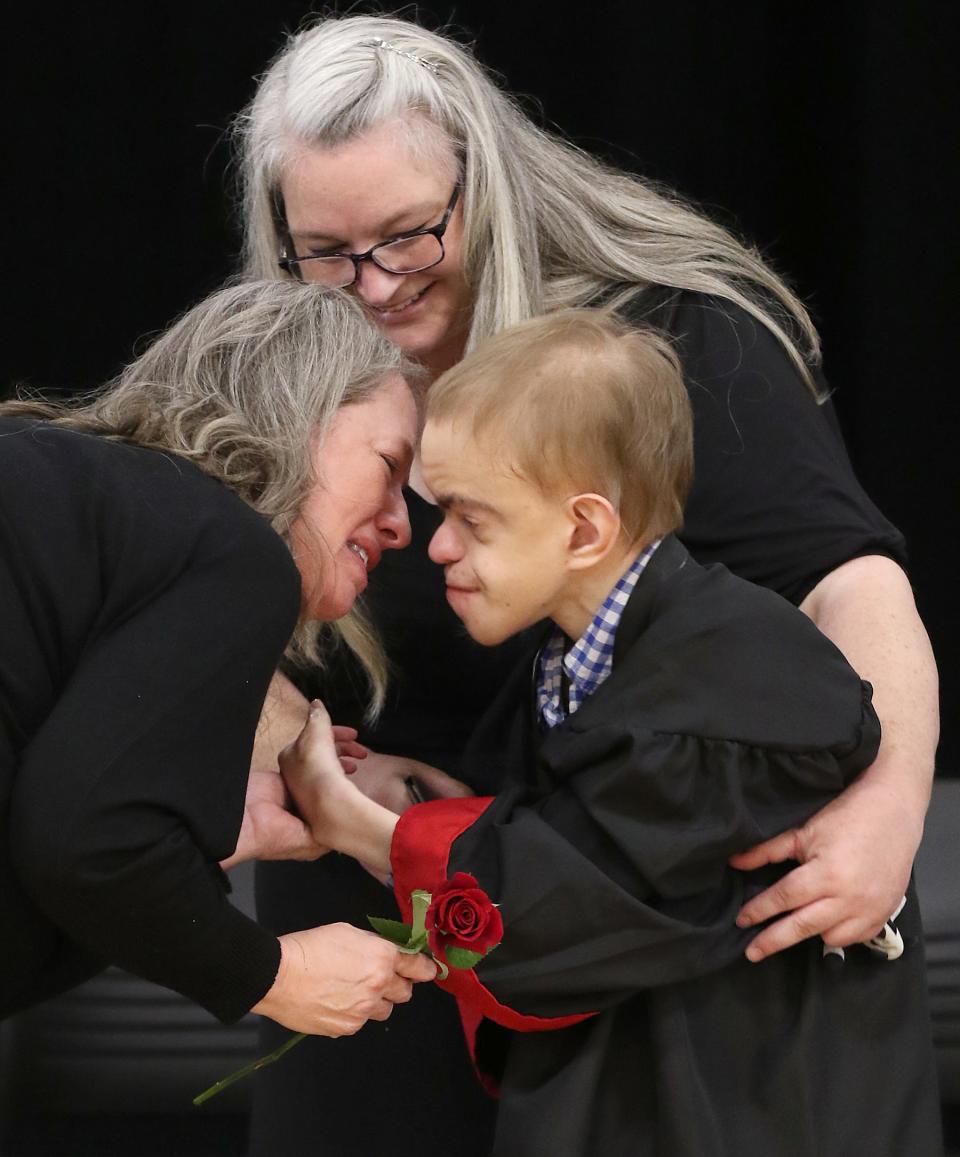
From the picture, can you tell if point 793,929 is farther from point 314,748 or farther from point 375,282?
point 375,282

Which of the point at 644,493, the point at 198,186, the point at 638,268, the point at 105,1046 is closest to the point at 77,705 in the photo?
the point at 644,493

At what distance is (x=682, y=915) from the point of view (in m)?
1.70

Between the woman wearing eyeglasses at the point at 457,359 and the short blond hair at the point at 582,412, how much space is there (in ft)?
0.64

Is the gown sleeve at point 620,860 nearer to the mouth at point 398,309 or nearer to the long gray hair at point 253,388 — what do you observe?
the long gray hair at point 253,388

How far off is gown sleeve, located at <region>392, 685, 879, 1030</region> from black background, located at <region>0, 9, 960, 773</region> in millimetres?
1805

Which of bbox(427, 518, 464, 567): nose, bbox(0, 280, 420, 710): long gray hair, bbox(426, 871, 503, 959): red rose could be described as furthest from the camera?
bbox(427, 518, 464, 567): nose

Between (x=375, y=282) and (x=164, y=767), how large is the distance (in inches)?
29.0

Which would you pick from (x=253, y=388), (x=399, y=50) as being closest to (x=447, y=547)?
(x=253, y=388)

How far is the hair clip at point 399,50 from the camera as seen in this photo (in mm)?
2064

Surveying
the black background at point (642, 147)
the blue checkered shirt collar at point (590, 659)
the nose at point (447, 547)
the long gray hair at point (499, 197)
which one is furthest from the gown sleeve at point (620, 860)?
the black background at point (642, 147)

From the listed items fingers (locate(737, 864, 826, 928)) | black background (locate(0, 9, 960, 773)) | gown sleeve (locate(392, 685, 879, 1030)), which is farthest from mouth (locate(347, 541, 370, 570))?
black background (locate(0, 9, 960, 773))

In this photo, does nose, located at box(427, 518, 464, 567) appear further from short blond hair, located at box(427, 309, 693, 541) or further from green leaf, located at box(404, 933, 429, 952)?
green leaf, located at box(404, 933, 429, 952)

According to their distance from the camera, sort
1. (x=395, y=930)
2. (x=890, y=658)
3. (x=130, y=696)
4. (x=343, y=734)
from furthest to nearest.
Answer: (x=343, y=734)
(x=890, y=658)
(x=395, y=930)
(x=130, y=696)

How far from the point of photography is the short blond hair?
1.71 metres
